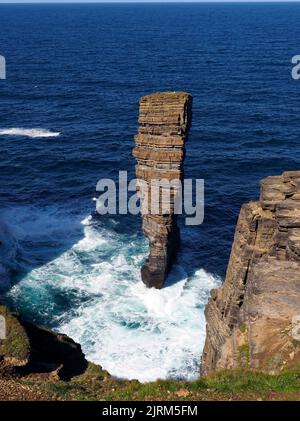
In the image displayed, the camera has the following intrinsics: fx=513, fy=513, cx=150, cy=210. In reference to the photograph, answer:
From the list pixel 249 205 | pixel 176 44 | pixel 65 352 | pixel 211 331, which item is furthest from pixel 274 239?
pixel 176 44

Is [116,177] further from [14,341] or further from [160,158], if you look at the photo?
[14,341]

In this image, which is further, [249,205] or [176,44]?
[176,44]

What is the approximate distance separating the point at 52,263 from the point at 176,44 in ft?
525

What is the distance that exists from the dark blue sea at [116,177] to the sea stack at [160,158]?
9.28ft

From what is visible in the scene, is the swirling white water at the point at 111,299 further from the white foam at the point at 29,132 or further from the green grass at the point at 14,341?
the white foam at the point at 29,132

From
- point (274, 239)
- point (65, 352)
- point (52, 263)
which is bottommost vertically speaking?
point (52, 263)

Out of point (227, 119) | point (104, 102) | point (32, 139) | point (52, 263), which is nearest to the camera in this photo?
point (52, 263)

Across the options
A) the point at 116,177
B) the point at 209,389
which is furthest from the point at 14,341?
the point at 116,177

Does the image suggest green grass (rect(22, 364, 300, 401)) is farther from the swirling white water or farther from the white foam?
the white foam

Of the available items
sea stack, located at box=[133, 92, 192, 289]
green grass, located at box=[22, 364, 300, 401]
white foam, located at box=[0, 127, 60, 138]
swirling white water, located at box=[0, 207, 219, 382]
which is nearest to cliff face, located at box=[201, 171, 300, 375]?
green grass, located at box=[22, 364, 300, 401]

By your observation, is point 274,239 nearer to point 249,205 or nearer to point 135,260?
point 249,205

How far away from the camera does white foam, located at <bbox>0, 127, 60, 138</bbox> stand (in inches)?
3765

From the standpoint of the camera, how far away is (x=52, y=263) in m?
57.4

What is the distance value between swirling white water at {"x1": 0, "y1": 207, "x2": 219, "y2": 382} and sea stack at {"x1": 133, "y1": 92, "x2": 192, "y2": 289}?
2.54 metres
